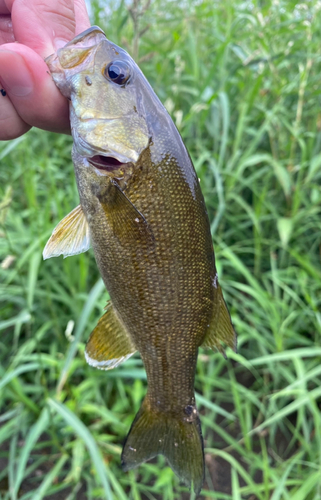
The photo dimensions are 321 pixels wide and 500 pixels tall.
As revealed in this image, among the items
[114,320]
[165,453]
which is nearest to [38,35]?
[114,320]

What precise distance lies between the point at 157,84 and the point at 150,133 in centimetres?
187

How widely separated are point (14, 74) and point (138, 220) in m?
0.52

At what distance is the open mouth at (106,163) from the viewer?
971mm

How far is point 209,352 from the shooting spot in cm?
201

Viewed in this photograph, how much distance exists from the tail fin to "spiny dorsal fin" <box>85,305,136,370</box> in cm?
20

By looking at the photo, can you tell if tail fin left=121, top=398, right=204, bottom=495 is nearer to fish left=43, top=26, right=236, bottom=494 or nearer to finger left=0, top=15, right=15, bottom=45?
fish left=43, top=26, right=236, bottom=494

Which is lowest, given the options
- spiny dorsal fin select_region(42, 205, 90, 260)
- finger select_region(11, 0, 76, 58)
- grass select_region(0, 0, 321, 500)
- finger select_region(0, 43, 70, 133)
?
grass select_region(0, 0, 321, 500)

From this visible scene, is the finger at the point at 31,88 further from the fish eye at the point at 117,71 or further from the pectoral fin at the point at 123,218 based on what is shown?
the pectoral fin at the point at 123,218

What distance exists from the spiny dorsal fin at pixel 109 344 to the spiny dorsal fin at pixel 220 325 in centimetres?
27

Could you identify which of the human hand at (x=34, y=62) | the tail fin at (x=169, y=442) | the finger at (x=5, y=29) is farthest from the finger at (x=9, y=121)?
the tail fin at (x=169, y=442)

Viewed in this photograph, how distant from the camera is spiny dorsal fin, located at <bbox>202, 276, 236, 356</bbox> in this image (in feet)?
3.60

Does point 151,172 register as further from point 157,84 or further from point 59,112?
point 157,84

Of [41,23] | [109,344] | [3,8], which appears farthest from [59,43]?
[109,344]

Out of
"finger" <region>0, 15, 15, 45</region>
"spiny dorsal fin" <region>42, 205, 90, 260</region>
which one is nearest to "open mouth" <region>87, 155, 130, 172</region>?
"spiny dorsal fin" <region>42, 205, 90, 260</region>
